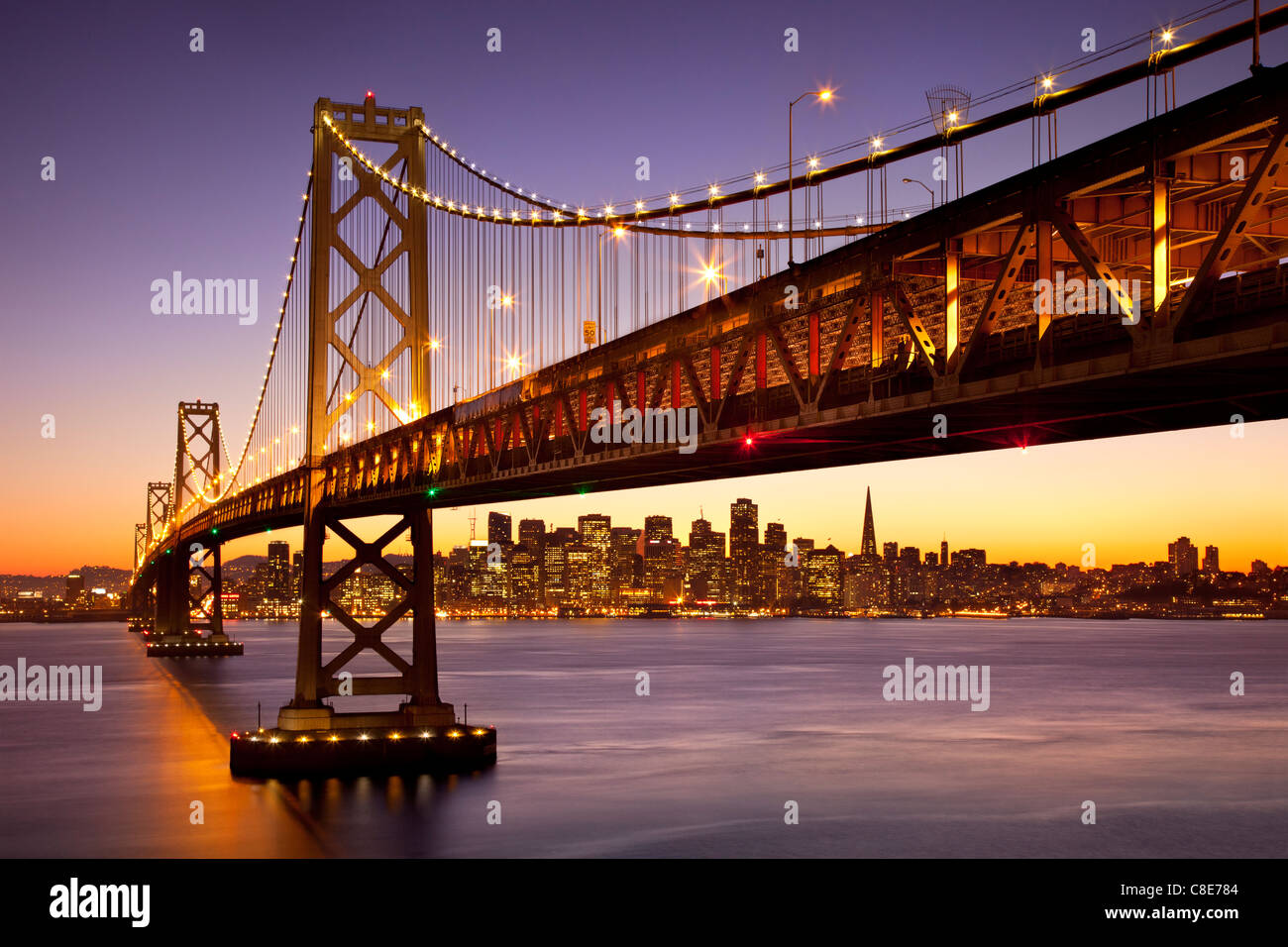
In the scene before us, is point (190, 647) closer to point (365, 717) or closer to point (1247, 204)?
point (365, 717)

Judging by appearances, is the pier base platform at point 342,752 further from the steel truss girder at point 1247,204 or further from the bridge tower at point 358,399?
the steel truss girder at point 1247,204

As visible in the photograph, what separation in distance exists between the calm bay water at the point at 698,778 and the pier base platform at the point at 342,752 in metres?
0.55

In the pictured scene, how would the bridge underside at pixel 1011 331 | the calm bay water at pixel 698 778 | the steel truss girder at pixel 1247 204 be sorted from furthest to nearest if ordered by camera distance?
Answer: the calm bay water at pixel 698 778 < the bridge underside at pixel 1011 331 < the steel truss girder at pixel 1247 204

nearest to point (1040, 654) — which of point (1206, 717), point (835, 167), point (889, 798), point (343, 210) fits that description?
point (1206, 717)

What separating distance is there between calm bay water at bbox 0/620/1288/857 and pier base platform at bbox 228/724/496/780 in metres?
0.55

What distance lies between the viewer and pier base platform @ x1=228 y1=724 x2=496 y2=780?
3494 centimetres

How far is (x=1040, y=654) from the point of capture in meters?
156

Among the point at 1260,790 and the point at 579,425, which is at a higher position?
the point at 579,425

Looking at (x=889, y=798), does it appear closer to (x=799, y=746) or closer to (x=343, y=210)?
(x=799, y=746)

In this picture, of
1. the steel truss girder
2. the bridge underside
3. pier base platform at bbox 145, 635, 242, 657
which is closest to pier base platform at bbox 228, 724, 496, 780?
the bridge underside

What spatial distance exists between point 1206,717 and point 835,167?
6220 centimetres

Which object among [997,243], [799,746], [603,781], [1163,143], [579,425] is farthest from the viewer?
[799,746]

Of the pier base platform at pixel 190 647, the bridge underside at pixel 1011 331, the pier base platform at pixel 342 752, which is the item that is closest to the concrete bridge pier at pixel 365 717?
the pier base platform at pixel 342 752

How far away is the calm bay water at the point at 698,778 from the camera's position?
3366 cm
